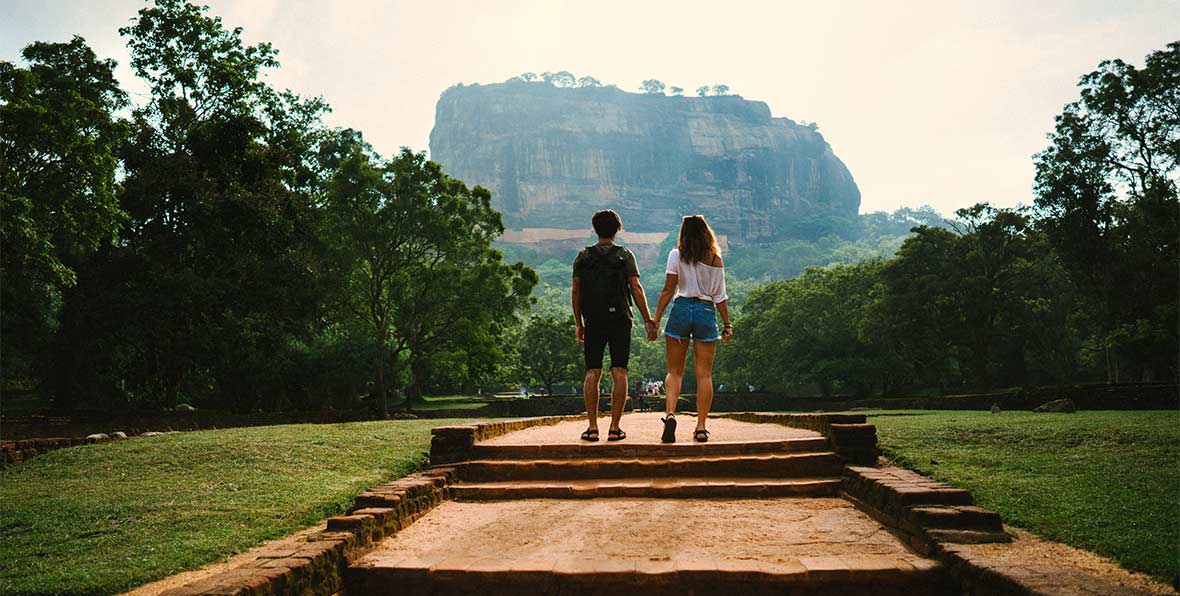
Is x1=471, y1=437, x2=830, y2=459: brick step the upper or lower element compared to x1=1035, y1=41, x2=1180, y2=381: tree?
lower

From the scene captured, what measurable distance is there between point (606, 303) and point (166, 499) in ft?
14.1

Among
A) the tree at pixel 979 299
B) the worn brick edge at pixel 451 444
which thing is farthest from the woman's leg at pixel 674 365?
the tree at pixel 979 299

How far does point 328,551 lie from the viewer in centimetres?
438

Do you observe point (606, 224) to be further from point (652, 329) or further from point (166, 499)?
point (166, 499)

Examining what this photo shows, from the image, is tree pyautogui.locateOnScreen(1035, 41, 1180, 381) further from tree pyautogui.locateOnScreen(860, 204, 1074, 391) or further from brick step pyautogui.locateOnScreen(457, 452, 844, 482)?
Answer: brick step pyautogui.locateOnScreen(457, 452, 844, 482)

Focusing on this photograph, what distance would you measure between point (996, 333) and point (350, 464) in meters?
34.0

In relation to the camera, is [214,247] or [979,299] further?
[979,299]

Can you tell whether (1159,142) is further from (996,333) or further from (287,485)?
(287,485)

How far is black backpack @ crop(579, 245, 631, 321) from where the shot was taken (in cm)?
721

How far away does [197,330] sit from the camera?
22.6m

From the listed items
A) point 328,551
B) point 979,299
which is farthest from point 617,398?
point 979,299

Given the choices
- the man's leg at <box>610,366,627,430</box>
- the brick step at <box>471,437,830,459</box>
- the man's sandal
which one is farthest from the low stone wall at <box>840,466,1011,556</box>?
the man's leg at <box>610,366,627,430</box>

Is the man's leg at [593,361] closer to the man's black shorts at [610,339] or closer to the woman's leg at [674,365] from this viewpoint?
the man's black shorts at [610,339]

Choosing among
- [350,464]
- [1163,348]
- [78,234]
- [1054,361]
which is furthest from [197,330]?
[1054,361]
